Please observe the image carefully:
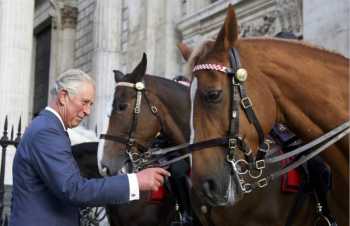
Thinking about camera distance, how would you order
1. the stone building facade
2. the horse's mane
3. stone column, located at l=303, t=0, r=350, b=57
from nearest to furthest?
the horse's mane
stone column, located at l=303, t=0, r=350, b=57
the stone building facade

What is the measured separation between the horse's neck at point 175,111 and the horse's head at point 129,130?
0.29 ft

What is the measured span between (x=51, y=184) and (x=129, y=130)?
2.37 meters

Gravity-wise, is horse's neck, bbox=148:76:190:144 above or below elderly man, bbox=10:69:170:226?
above

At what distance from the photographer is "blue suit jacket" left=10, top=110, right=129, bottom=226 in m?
2.63

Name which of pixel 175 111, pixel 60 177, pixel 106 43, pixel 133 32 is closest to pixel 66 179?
pixel 60 177

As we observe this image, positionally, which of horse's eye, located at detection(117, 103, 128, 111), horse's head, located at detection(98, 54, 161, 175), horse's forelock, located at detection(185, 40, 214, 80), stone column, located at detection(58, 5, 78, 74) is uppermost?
stone column, located at detection(58, 5, 78, 74)

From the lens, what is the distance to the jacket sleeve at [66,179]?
2.62m

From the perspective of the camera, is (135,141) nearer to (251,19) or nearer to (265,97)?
(265,97)

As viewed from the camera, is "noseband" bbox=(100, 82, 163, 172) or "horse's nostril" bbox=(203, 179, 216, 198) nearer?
"horse's nostril" bbox=(203, 179, 216, 198)

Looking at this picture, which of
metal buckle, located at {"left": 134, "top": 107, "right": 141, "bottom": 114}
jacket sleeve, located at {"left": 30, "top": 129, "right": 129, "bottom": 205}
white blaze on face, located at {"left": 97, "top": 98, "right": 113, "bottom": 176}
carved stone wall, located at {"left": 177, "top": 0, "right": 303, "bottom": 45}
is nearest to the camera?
jacket sleeve, located at {"left": 30, "top": 129, "right": 129, "bottom": 205}

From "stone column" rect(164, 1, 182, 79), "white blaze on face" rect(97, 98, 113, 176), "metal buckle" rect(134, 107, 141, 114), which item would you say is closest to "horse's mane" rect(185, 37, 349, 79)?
"metal buckle" rect(134, 107, 141, 114)

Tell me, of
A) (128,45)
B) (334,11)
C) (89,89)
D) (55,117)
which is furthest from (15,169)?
(128,45)

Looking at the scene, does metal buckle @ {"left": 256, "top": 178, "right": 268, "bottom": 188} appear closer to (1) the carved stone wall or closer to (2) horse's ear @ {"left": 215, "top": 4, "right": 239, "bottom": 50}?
(2) horse's ear @ {"left": 215, "top": 4, "right": 239, "bottom": 50}

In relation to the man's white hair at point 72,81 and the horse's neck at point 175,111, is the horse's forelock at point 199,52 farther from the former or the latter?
the horse's neck at point 175,111
